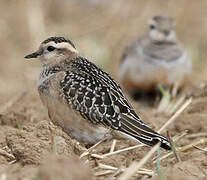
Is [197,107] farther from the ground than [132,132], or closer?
closer

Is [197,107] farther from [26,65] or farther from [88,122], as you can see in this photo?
[26,65]

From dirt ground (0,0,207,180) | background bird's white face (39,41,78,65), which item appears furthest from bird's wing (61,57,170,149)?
background bird's white face (39,41,78,65)

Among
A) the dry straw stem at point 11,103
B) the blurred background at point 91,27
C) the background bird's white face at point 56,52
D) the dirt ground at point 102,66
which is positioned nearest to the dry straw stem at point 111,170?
the dirt ground at point 102,66

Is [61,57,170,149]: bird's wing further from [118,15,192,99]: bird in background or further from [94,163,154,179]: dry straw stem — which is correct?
[118,15,192,99]: bird in background

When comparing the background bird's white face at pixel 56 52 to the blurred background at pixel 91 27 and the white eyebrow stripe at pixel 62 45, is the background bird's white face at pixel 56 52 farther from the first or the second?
the blurred background at pixel 91 27

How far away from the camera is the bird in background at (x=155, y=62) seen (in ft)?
37.9

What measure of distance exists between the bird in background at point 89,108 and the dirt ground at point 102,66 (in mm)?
181

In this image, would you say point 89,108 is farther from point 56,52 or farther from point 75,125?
point 56,52

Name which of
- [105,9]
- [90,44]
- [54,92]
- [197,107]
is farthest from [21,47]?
[54,92]

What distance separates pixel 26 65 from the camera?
13008mm

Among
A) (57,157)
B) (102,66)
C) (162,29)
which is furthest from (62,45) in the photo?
(102,66)

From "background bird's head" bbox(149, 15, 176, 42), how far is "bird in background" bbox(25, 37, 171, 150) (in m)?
5.39

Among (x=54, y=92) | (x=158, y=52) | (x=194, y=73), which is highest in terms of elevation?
(x=54, y=92)

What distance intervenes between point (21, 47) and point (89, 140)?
759 cm
